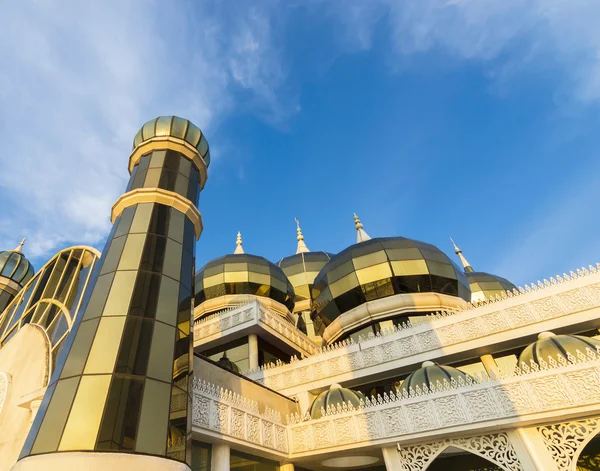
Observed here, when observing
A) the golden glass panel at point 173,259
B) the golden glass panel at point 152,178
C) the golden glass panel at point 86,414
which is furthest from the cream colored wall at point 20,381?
the golden glass panel at point 152,178

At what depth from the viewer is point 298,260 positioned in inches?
1538

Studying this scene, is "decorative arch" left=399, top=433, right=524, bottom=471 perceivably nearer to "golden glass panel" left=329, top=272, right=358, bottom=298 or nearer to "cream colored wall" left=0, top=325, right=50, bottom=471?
"cream colored wall" left=0, top=325, right=50, bottom=471

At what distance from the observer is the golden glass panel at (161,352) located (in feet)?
25.1

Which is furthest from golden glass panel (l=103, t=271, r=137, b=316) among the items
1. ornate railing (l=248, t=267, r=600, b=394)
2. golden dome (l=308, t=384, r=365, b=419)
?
ornate railing (l=248, t=267, r=600, b=394)

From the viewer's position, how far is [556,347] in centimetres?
1159

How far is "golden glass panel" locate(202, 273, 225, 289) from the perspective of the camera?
1063 inches

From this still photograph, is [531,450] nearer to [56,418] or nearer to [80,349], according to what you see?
[56,418]

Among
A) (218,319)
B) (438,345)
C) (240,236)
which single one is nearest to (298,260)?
(240,236)

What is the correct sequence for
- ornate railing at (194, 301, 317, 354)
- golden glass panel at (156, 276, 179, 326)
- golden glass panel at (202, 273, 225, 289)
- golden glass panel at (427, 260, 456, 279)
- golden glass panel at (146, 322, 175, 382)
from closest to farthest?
1. golden glass panel at (146, 322, 175, 382)
2. golden glass panel at (156, 276, 179, 326)
3. ornate railing at (194, 301, 317, 354)
4. golden glass panel at (427, 260, 456, 279)
5. golden glass panel at (202, 273, 225, 289)

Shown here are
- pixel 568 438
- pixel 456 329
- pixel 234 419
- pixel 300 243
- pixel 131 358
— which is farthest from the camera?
pixel 300 243

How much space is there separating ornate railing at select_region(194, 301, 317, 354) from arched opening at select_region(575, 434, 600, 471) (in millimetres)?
13641

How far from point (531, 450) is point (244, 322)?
45.0ft

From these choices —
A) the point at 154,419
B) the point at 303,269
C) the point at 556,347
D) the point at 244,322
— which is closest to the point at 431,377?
the point at 556,347

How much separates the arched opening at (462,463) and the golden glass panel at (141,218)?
12.9 m
